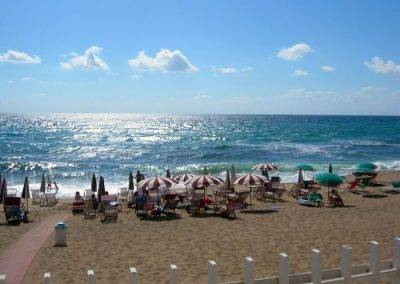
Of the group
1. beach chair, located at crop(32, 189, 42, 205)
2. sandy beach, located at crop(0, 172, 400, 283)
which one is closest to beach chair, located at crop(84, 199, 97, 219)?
sandy beach, located at crop(0, 172, 400, 283)

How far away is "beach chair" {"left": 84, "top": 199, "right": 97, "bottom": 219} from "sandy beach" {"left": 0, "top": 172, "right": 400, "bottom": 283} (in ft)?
1.59

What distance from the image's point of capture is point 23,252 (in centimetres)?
1130

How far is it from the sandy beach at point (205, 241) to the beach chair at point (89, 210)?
49 cm

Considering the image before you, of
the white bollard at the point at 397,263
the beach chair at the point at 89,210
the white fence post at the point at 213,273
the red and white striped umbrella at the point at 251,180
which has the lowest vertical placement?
the beach chair at the point at 89,210

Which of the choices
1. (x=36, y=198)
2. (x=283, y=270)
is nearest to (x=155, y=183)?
(x=36, y=198)

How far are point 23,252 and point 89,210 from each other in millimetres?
5104

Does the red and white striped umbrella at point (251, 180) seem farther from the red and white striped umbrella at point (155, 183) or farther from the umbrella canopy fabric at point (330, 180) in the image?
the umbrella canopy fabric at point (330, 180)

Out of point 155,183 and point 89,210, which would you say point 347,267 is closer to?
point 155,183

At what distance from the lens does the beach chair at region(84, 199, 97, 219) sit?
1622cm

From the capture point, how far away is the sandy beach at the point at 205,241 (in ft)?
32.5

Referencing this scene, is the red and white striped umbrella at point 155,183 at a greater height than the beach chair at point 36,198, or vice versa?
the red and white striped umbrella at point 155,183

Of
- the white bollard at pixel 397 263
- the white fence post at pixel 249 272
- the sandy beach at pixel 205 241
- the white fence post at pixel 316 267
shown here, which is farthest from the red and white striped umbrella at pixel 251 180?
the white fence post at pixel 249 272

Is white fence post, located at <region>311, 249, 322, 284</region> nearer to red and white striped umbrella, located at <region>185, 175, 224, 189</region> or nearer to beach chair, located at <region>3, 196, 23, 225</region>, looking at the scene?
red and white striped umbrella, located at <region>185, 175, 224, 189</region>

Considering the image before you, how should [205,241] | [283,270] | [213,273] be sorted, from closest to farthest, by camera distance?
[213,273], [283,270], [205,241]
